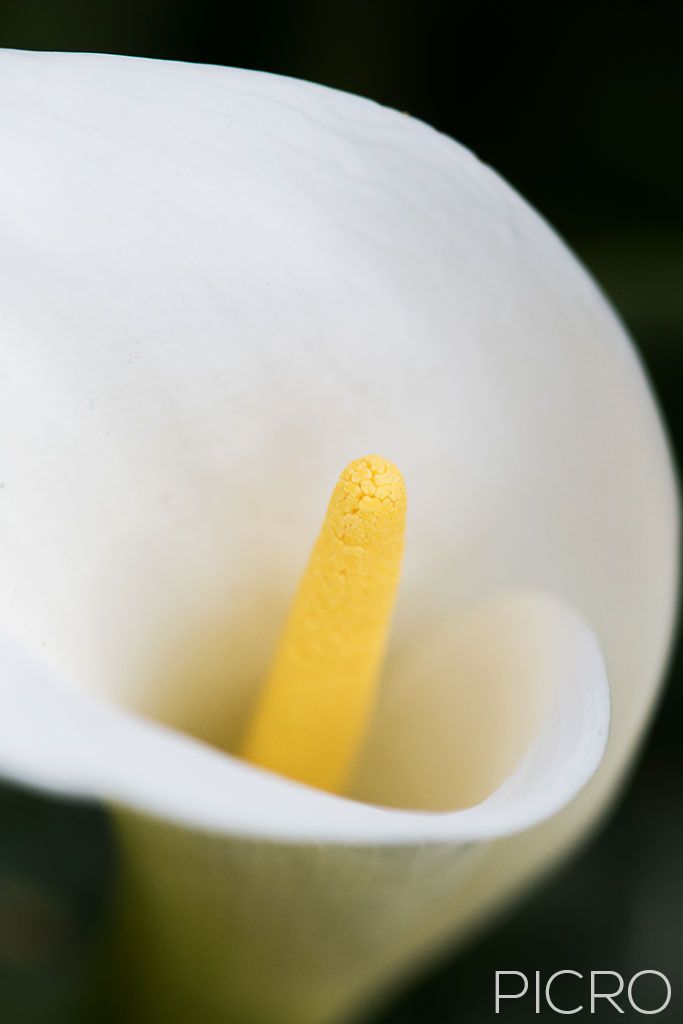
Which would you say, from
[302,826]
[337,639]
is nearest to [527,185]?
[337,639]

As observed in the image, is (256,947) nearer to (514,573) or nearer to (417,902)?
(417,902)

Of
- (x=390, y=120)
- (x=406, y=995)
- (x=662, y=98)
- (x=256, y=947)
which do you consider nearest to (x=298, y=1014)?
(x=256, y=947)

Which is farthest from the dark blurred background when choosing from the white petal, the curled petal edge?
the curled petal edge

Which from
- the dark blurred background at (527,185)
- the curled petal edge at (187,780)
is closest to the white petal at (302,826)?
the curled petal edge at (187,780)

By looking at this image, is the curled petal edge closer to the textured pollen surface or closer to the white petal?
the white petal

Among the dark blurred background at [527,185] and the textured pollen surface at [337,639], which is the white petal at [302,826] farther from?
the dark blurred background at [527,185]
